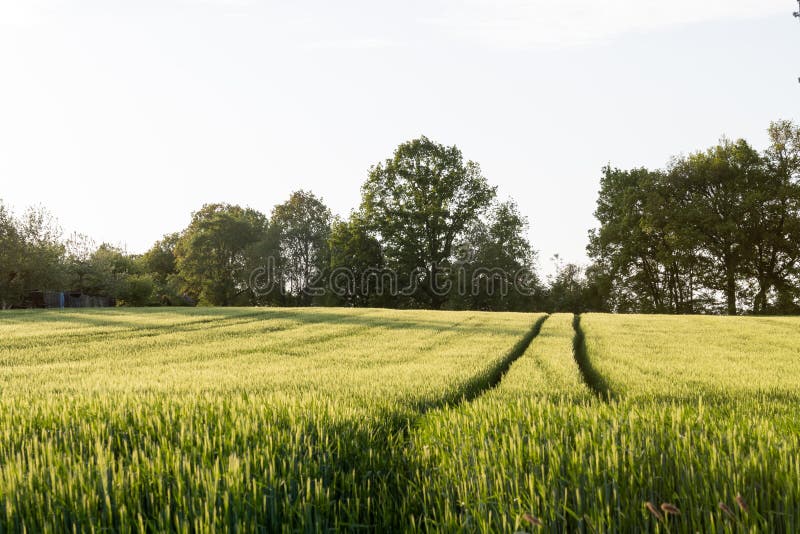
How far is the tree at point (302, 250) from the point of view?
67.6 m

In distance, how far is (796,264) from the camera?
48406 mm

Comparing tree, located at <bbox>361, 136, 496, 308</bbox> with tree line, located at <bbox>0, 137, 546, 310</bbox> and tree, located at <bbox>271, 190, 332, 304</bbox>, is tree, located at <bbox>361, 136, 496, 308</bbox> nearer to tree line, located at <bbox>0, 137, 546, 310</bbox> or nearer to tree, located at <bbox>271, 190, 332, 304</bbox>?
tree line, located at <bbox>0, 137, 546, 310</bbox>

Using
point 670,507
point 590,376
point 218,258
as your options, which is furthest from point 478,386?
point 218,258

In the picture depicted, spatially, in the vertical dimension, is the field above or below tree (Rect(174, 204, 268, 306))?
below

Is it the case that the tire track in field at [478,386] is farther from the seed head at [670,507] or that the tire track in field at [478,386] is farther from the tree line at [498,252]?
the tree line at [498,252]

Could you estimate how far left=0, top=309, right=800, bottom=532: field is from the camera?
302 cm

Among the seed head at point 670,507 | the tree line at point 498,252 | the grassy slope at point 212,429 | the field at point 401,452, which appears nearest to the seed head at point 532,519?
the field at point 401,452

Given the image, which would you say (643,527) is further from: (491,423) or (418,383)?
(418,383)

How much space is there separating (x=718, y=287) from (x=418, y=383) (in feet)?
170

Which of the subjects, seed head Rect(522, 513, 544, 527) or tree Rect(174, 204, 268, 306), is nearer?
seed head Rect(522, 513, 544, 527)

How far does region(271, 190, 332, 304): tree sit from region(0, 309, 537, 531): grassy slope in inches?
1980

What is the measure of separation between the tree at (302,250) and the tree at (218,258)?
3.53 metres

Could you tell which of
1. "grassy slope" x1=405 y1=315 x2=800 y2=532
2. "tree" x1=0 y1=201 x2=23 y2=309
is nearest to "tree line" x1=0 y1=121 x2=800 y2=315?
"tree" x1=0 y1=201 x2=23 y2=309

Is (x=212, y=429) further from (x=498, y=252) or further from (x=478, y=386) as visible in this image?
(x=498, y=252)
